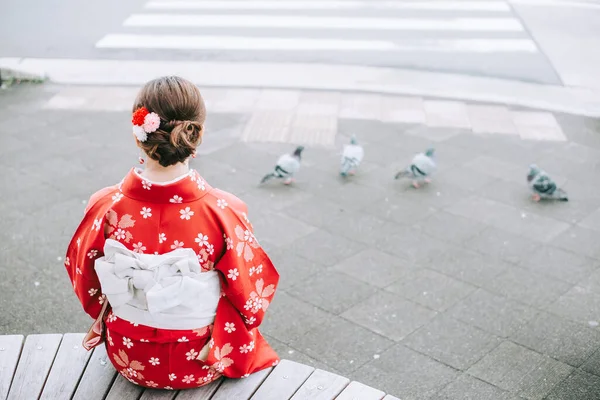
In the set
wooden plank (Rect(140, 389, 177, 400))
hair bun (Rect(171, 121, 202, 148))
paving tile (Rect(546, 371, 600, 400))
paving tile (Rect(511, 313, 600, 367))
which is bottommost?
paving tile (Rect(511, 313, 600, 367))

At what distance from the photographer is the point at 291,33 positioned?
11.8 metres

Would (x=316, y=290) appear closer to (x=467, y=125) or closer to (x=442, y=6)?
(x=467, y=125)

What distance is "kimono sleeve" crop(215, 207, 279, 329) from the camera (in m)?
2.72

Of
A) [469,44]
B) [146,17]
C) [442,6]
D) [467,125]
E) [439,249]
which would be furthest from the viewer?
[442,6]

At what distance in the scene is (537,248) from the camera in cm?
559

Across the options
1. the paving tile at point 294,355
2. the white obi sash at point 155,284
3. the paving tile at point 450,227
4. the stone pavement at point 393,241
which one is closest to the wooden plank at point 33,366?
the white obi sash at point 155,284

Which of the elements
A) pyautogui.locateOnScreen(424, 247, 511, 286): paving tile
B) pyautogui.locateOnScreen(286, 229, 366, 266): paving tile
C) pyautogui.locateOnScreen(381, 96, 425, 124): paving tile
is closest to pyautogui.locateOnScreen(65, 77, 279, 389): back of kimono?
pyautogui.locateOnScreen(286, 229, 366, 266): paving tile

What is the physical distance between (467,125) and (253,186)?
2.79m

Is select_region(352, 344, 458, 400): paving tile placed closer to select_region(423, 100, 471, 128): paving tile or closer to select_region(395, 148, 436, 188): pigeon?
select_region(395, 148, 436, 188): pigeon

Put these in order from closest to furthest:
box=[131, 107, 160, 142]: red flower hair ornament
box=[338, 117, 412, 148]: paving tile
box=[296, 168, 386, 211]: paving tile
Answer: box=[131, 107, 160, 142]: red flower hair ornament → box=[296, 168, 386, 211]: paving tile → box=[338, 117, 412, 148]: paving tile

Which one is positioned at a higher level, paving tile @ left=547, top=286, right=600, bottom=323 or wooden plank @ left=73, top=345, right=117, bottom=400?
wooden plank @ left=73, top=345, right=117, bottom=400

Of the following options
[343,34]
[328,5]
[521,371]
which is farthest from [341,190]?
[328,5]

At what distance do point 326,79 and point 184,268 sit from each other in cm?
736

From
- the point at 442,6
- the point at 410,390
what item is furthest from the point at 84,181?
the point at 442,6
